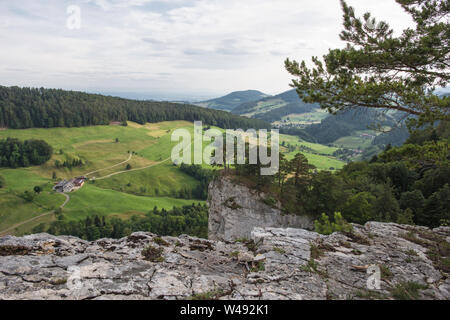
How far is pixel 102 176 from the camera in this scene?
10269 cm

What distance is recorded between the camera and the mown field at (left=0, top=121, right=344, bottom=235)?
253 feet

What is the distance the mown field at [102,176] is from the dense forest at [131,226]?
5094 mm

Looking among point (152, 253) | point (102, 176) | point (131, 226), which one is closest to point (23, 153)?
point (102, 176)

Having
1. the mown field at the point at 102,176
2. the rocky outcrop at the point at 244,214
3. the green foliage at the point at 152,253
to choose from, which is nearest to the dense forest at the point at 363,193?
the rocky outcrop at the point at 244,214

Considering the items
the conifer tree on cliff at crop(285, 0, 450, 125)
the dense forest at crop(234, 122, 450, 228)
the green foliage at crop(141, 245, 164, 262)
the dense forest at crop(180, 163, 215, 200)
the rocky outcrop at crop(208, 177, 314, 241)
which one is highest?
the conifer tree on cliff at crop(285, 0, 450, 125)

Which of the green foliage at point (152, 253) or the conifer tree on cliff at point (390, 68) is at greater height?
the conifer tree on cliff at point (390, 68)

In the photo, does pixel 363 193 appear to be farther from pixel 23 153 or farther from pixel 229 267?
pixel 23 153

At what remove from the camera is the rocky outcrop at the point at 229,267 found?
23.4ft

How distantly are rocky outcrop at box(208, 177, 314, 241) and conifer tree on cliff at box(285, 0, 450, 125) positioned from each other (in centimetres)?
2386

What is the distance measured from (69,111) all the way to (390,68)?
172552 millimetres

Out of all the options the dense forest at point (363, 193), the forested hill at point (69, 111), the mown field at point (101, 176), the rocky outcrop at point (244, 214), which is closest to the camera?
the dense forest at point (363, 193)

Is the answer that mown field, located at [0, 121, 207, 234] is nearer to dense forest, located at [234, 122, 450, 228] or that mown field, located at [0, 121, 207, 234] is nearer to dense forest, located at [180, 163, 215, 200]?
dense forest, located at [180, 163, 215, 200]

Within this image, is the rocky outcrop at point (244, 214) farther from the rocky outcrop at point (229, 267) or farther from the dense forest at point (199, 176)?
the dense forest at point (199, 176)

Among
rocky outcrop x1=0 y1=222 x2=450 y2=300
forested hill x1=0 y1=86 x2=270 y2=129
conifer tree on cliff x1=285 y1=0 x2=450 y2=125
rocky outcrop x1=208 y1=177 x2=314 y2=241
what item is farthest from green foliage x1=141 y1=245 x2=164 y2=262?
forested hill x1=0 y1=86 x2=270 y2=129
